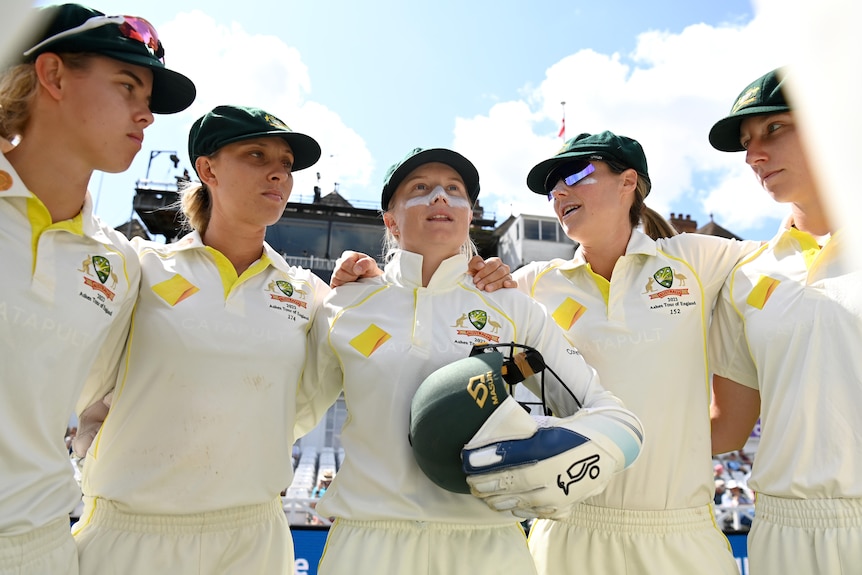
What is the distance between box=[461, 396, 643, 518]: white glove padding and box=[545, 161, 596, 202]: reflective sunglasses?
1791 millimetres

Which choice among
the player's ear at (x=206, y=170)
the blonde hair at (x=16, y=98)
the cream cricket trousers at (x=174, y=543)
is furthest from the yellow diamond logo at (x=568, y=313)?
the blonde hair at (x=16, y=98)

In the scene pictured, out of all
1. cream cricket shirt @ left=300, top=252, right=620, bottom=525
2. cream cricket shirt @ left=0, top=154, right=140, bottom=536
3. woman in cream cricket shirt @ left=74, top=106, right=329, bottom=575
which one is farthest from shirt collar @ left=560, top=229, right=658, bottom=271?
cream cricket shirt @ left=0, top=154, right=140, bottom=536

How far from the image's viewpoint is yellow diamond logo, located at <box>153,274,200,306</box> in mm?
3123

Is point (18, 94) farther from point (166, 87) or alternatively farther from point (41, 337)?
point (41, 337)

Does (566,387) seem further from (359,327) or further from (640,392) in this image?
(359,327)

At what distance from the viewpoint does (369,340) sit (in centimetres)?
296

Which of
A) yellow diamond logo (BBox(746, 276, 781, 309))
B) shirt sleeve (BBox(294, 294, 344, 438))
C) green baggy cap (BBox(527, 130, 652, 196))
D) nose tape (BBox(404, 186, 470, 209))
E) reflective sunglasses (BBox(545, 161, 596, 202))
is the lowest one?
shirt sleeve (BBox(294, 294, 344, 438))

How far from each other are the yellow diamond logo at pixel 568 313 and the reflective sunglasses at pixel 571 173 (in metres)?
0.74

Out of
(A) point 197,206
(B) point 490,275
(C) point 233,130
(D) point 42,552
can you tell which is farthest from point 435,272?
(D) point 42,552

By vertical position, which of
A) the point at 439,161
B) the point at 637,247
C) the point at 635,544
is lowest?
the point at 635,544

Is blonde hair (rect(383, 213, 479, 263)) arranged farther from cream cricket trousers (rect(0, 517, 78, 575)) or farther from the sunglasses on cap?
cream cricket trousers (rect(0, 517, 78, 575))

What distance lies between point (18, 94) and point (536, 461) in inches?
112

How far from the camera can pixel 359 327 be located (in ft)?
9.94

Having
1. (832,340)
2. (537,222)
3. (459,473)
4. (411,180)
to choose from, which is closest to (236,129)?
(411,180)
